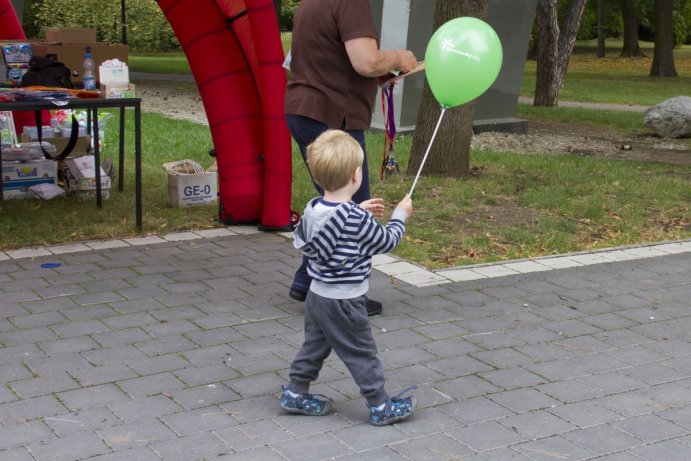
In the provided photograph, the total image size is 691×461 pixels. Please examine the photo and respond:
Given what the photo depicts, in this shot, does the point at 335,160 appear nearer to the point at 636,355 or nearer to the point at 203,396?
the point at 203,396

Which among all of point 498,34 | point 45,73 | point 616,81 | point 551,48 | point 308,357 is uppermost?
point 498,34

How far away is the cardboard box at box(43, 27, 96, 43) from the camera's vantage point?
8.26m

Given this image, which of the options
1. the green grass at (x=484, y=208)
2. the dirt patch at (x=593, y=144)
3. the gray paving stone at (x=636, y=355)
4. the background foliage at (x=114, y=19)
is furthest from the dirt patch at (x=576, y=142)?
the background foliage at (x=114, y=19)

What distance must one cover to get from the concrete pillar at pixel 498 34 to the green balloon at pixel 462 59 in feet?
25.8

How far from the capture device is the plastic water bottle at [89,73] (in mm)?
7520

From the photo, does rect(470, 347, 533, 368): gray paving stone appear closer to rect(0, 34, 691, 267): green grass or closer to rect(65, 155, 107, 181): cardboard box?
rect(0, 34, 691, 267): green grass

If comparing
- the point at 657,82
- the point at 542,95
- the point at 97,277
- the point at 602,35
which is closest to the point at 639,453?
the point at 97,277

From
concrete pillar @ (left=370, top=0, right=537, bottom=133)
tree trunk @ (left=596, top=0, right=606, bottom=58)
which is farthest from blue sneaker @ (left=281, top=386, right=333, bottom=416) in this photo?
tree trunk @ (left=596, top=0, right=606, bottom=58)

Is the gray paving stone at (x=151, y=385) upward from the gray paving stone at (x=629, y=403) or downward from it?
downward

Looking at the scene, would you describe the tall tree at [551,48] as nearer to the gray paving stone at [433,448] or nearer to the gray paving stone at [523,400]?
the gray paving stone at [523,400]

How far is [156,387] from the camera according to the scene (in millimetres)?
4289

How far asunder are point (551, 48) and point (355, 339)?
17263 mm

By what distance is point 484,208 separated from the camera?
863 cm

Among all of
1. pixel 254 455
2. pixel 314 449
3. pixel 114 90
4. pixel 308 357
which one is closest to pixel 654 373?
pixel 308 357
